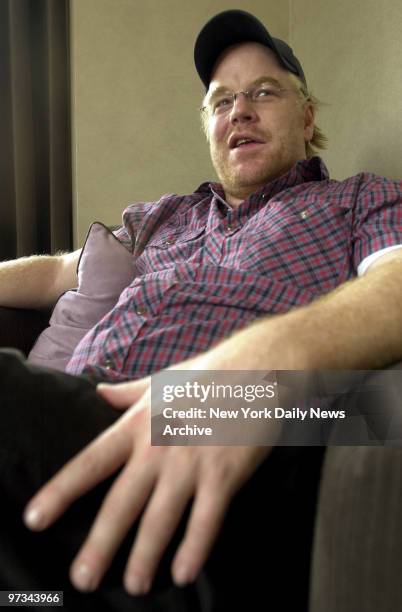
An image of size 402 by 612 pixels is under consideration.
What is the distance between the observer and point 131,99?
2.22 metres

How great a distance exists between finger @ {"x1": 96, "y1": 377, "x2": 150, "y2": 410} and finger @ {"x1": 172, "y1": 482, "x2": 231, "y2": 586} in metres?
0.11

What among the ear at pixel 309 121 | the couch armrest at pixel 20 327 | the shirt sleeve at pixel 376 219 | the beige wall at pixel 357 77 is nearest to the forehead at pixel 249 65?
the ear at pixel 309 121

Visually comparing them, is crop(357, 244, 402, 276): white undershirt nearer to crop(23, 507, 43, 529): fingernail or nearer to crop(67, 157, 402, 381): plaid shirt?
crop(67, 157, 402, 381): plaid shirt

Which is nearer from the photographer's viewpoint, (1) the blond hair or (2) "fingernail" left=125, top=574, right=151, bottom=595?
(2) "fingernail" left=125, top=574, right=151, bottom=595

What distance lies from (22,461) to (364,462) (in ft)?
0.92

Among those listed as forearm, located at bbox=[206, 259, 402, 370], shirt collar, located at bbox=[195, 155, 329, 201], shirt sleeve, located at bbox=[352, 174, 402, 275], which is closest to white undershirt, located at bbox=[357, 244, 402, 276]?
shirt sleeve, located at bbox=[352, 174, 402, 275]

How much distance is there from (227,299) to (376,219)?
34cm

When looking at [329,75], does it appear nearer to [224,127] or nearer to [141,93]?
[224,127]

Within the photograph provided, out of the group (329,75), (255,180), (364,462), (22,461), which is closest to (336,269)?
(255,180)

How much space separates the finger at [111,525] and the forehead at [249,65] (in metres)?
1.30

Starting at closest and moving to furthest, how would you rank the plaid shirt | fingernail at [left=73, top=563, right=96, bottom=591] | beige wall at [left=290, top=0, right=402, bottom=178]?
fingernail at [left=73, top=563, right=96, bottom=591] < the plaid shirt < beige wall at [left=290, top=0, right=402, bottom=178]

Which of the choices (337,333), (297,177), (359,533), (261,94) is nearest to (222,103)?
(261,94)

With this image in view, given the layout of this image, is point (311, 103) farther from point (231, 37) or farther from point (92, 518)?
point (92, 518)

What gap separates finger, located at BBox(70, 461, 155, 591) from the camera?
43cm
